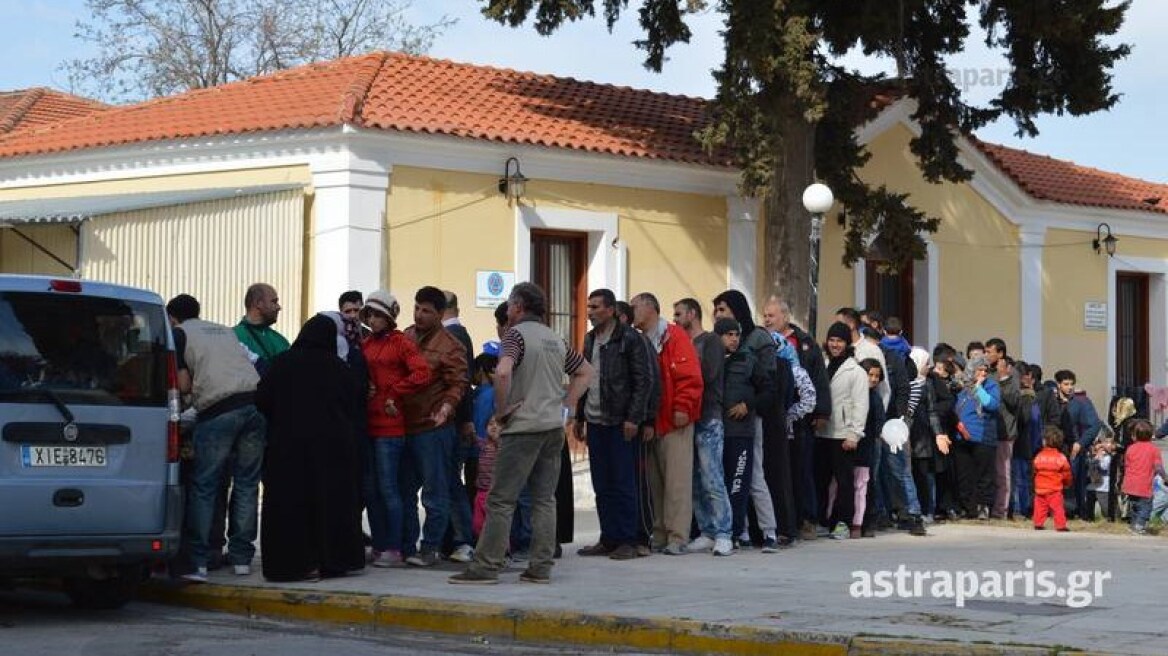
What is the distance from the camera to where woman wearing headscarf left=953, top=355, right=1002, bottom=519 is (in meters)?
18.2

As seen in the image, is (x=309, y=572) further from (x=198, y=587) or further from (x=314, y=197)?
(x=314, y=197)

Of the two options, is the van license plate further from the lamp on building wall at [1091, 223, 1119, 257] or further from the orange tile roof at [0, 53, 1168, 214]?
the lamp on building wall at [1091, 223, 1119, 257]

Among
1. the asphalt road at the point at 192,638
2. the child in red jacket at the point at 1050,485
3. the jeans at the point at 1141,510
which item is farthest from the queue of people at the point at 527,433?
the jeans at the point at 1141,510

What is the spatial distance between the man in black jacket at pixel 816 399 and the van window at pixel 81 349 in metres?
5.93

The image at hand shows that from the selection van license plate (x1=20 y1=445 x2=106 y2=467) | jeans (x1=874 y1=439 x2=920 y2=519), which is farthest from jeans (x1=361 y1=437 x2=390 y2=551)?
jeans (x1=874 y1=439 x2=920 y2=519)

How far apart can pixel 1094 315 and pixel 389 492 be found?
829 inches

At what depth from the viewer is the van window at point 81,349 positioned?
10047 millimetres

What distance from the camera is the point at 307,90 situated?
24062 millimetres

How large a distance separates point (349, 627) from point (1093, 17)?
624 inches

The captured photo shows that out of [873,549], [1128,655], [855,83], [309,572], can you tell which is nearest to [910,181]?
[855,83]

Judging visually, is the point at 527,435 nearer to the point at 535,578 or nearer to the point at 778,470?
the point at 535,578

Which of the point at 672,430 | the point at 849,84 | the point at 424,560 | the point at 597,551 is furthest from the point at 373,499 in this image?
the point at 849,84

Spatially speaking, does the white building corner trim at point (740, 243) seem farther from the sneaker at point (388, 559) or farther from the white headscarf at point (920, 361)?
the sneaker at point (388, 559)

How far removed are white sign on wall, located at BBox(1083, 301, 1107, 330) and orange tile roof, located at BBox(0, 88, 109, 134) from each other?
1776cm
